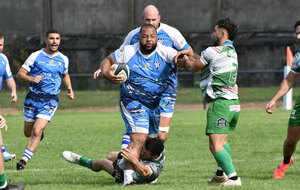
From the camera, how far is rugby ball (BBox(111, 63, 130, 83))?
25.9 ft

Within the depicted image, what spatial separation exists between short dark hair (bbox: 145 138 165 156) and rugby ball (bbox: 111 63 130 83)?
90 centimetres

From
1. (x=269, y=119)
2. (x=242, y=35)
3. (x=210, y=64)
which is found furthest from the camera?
(x=242, y=35)

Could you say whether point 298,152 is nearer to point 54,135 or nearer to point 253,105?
point 54,135

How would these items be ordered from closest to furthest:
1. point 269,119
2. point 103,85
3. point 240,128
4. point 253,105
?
point 240,128, point 269,119, point 253,105, point 103,85

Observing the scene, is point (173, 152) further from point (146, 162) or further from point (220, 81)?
point (220, 81)

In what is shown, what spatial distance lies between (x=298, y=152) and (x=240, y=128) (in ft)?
16.4

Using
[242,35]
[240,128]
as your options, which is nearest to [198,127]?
[240,128]

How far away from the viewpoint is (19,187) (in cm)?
755

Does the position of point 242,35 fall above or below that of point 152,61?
below

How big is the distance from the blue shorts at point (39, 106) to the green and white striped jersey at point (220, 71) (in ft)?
12.4

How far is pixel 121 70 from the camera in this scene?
26.0 ft

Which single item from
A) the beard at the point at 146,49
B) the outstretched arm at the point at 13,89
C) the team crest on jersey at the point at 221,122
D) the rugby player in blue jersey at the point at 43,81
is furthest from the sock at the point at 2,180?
the outstretched arm at the point at 13,89

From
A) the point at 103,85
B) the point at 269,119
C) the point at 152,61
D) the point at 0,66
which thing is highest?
the point at 152,61

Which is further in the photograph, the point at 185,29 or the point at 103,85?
the point at 185,29
